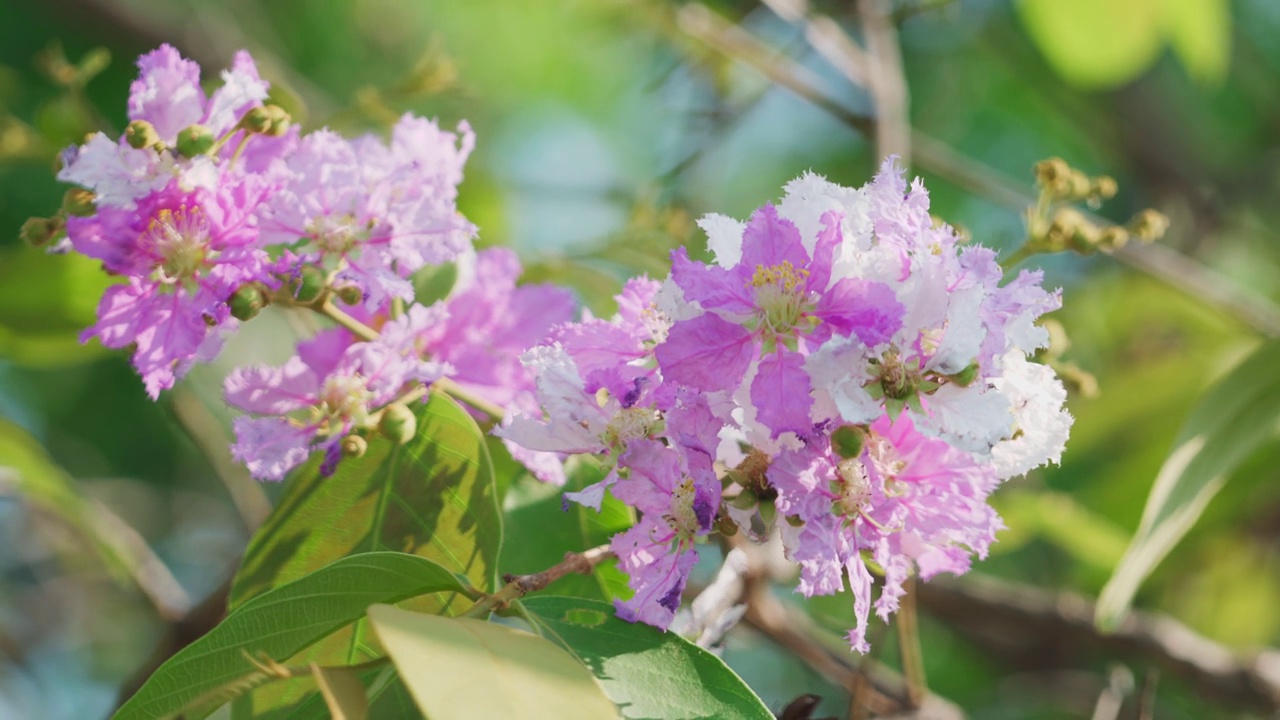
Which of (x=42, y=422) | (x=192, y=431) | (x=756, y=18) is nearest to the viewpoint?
(x=192, y=431)

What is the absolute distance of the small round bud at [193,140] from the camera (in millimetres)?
1264

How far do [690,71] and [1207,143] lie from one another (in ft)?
8.59

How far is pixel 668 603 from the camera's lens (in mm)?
1158

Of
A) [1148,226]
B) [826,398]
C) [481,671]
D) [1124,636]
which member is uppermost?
[1148,226]

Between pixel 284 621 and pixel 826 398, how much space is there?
0.55 meters

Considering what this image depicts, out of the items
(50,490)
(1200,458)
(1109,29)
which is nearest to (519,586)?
(1200,458)

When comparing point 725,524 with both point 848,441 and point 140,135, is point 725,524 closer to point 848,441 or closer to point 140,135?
point 848,441

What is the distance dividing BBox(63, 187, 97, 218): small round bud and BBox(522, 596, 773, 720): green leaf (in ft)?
2.13

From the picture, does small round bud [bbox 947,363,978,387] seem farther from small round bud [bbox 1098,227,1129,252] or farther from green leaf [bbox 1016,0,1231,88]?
green leaf [bbox 1016,0,1231,88]

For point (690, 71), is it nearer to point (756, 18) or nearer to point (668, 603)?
point (756, 18)

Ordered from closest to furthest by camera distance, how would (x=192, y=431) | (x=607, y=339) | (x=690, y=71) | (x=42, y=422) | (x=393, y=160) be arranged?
(x=607, y=339)
(x=393, y=160)
(x=192, y=431)
(x=690, y=71)
(x=42, y=422)

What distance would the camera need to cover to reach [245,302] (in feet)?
4.10

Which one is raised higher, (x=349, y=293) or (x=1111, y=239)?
(x=1111, y=239)

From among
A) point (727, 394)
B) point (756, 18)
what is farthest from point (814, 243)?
point (756, 18)
